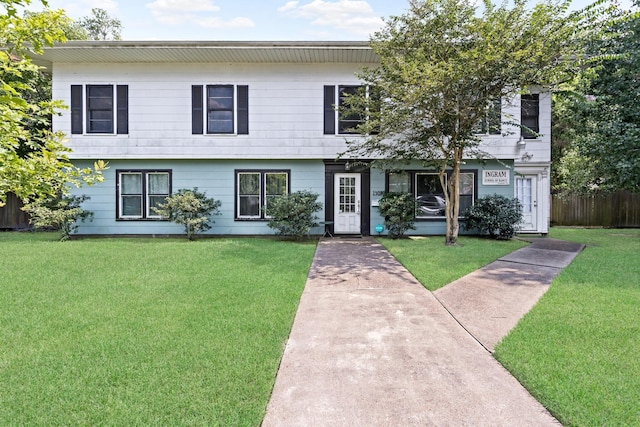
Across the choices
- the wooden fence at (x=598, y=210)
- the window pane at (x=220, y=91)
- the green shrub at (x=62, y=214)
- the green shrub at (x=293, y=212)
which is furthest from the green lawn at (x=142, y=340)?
the wooden fence at (x=598, y=210)

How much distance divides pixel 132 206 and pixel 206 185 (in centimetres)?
254

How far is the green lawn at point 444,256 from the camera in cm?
603

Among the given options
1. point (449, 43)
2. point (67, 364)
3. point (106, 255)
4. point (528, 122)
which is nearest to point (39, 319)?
point (67, 364)

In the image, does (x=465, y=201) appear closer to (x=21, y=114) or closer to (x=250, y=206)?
(x=250, y=206)

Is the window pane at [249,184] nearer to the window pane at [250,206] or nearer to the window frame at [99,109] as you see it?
the window pane at [250,206]

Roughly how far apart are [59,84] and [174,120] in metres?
3.71

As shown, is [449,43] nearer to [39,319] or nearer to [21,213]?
[39,319]

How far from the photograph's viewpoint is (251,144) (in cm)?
1108

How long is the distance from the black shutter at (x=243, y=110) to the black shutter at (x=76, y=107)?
197 inches

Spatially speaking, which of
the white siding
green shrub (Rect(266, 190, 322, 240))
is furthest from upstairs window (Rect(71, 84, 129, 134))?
green shrub (Rect(266, 190, 322, 240))

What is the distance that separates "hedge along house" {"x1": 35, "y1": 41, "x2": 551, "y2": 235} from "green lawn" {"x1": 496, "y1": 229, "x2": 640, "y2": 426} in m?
6.61

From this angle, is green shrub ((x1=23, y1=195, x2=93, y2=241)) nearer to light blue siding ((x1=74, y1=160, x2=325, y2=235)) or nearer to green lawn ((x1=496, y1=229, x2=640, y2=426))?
light blue siding ((x1=74, y1=160, x2=325, y2=235))

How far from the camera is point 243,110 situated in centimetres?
1108

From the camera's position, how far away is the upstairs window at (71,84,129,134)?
436 inches
